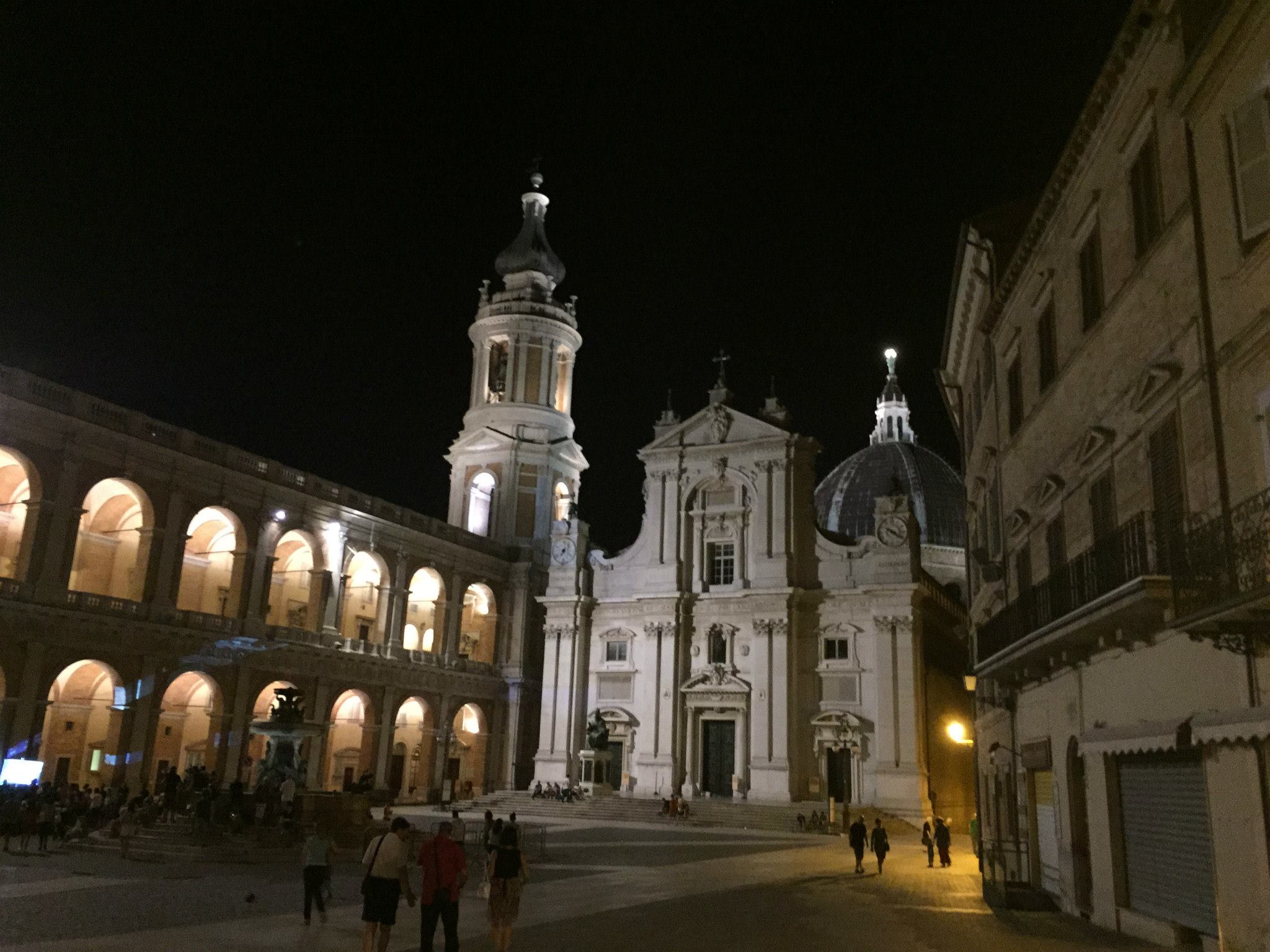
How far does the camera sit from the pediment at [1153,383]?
11859 mm

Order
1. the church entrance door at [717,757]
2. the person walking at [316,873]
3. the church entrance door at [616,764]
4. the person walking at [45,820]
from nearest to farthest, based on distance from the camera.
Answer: the person walking at [316,873] < the person walking at [45,820] < the church entrance door at [717,757] < the church entrance door at [616,764]

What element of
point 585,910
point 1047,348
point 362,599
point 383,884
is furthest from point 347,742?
point 383,884

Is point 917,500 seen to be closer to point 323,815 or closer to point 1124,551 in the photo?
point 323,815

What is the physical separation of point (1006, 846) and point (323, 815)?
1526 cm

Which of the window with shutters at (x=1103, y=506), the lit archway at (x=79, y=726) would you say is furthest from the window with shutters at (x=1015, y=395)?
the lit archway at (x=79, y=726)

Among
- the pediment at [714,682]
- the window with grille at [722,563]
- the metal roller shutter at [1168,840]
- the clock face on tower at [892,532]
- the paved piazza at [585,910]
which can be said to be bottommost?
the paved piazza at [585,910]

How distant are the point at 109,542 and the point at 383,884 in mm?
31528

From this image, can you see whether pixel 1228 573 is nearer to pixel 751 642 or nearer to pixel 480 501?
pixel 751 642

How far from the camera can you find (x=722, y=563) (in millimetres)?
48719

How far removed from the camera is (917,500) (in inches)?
2640

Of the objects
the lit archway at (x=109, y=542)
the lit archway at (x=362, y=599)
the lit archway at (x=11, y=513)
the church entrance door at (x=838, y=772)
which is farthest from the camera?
the lit archway at (x=362, y=599)

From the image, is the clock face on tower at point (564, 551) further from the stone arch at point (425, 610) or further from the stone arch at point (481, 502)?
the stone arch at point (425, 610)

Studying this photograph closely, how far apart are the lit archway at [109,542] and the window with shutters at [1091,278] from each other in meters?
30.6

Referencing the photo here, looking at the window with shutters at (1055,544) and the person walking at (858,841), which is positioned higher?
the window with shutters at (1055,544)
